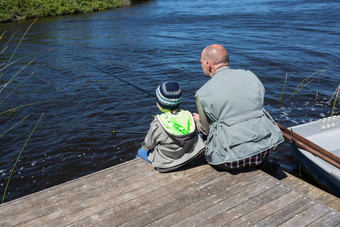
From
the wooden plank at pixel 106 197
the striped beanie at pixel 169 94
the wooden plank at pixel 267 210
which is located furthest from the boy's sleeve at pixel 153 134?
the wooden plank at pixel 267 210

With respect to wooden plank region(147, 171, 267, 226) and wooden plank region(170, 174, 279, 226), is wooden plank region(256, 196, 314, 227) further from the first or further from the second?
wooden plank region(147, 171, 267, 226)

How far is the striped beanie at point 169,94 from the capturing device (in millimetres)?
3494

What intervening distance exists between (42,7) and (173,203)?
88.8 feet

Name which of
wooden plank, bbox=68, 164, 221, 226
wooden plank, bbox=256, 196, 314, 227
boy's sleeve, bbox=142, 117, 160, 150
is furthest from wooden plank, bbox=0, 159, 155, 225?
wooden plank, bbox=256, 196, 314, 227

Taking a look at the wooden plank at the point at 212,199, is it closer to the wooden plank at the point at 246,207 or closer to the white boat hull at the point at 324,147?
the wooden plank at the point at 246,207

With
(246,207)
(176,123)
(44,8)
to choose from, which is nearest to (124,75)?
(176,123)

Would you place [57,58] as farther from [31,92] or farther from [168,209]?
[168,209]

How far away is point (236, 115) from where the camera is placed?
134 inches

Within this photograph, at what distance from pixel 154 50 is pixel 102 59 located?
2331mm

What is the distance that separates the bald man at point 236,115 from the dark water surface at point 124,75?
8.71ft

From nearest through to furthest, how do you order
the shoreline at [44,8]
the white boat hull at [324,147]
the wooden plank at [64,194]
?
the wooden plank at [64,194] < the white boat hull at [324,147] < the shoreline at [44,8]

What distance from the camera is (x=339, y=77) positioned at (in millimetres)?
9891

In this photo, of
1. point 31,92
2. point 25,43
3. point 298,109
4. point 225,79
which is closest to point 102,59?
point 31,92

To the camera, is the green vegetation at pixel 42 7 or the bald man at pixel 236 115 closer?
the bald man at pixel 236 115
